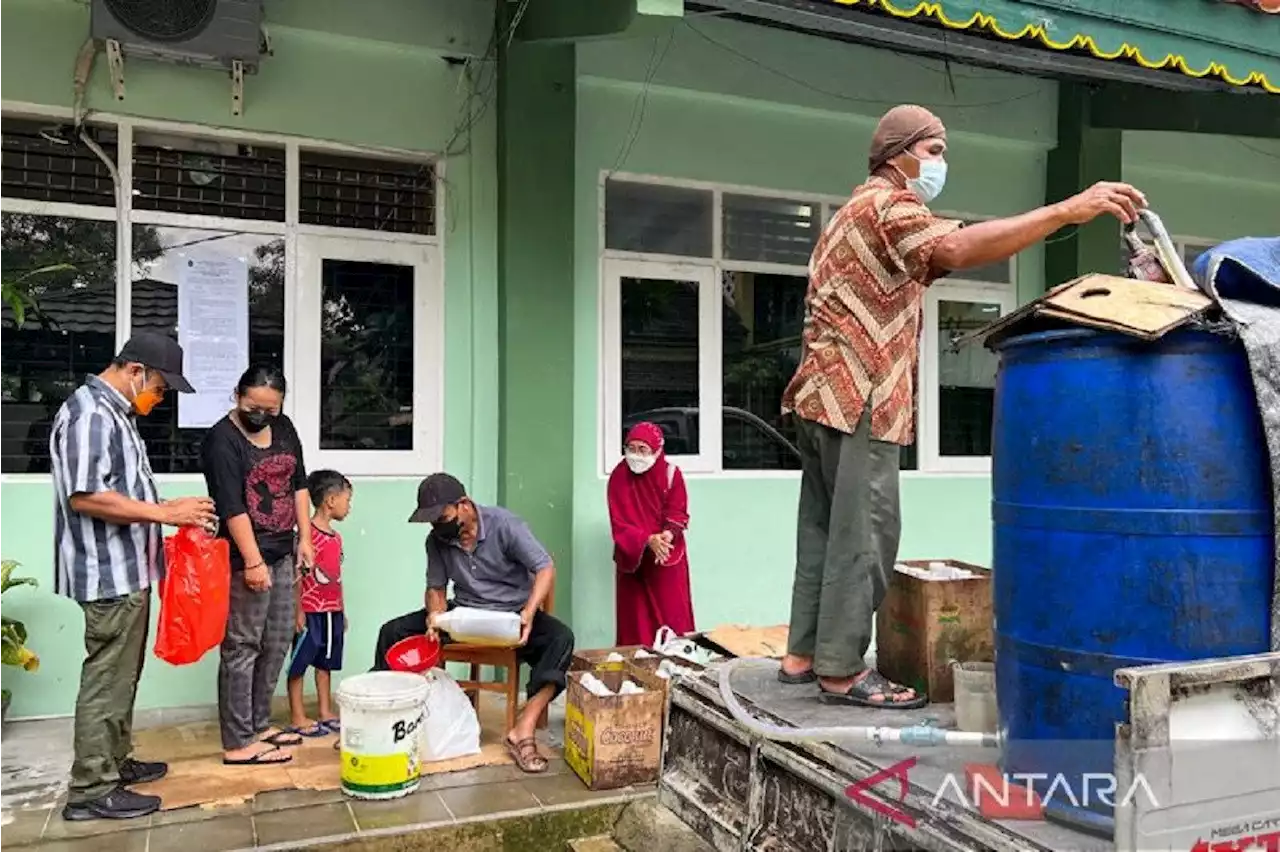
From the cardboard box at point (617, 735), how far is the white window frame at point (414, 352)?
1794 mm

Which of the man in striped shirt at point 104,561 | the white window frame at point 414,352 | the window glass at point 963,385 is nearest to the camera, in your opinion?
the man in striped shirt at point 104,561

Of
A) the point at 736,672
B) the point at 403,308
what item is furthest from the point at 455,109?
the point at 736,672

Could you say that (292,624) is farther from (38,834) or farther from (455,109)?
(455,109)

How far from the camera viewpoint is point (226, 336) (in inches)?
191

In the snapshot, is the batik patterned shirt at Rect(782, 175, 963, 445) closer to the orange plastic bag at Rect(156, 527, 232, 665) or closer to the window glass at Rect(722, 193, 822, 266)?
the orange plastic bag at Rect(156, 527, 232, 665)

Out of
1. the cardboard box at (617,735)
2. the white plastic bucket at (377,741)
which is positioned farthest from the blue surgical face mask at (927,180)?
the white plastic bucket at (377,741)

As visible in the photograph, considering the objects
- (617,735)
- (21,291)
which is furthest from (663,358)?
(21,291)

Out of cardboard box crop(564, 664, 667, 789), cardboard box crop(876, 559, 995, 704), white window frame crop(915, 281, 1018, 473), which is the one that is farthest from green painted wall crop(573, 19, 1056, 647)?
cardboard box crop(876, 559, 995, 704)

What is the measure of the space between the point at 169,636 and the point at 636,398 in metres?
2.85

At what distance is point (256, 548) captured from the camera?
404cm

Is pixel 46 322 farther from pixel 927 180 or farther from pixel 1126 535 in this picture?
pixel 1126 535

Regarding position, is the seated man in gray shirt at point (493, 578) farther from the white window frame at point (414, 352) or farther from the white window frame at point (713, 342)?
the white window frame at point (713, 342)

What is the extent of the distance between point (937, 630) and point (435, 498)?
2266 mm

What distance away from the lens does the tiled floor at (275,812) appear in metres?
3.29
